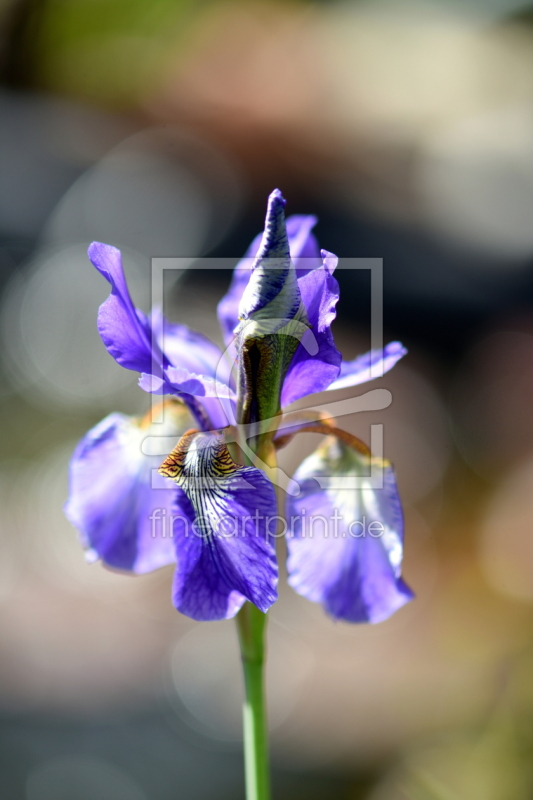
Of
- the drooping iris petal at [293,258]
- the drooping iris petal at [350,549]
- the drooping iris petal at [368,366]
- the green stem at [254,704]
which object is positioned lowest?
the green stem at [254,704]

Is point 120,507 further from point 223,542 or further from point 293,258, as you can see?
point 293,258

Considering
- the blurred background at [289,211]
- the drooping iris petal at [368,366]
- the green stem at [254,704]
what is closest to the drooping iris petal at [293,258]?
the drooping iris petal at [368,366]

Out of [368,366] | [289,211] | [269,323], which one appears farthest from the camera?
[289,211]

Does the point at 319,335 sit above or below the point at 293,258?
below

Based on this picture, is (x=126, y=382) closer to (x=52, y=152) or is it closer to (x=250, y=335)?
(x=52, y=152)

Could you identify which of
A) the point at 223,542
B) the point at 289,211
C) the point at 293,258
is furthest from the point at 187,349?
the point at 289,211

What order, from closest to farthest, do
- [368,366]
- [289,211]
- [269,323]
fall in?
1. [269,323]
2. [368,366]
3. [289,211]

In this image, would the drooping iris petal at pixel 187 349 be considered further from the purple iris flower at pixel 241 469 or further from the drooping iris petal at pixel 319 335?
the drooping iris petal at pixel 319 335
